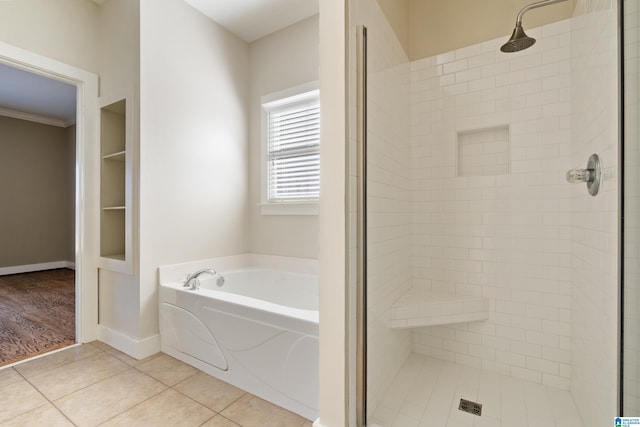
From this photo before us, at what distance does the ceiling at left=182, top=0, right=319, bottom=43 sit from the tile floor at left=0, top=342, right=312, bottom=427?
297 centimetres

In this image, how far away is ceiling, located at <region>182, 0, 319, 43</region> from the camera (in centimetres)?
257

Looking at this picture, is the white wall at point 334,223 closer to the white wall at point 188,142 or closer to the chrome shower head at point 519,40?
the chrome shower head at point 519,40

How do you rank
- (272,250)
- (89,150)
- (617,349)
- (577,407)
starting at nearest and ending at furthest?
(617,349), (577,407), (89,150), (272,250)

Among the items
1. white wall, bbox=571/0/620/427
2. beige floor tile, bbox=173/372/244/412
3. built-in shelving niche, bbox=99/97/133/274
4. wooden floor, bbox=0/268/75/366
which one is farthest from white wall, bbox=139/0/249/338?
white wall, bbox=571/0/620/427

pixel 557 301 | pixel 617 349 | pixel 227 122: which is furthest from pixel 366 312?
pixel 227 122

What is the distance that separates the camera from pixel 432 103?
2143mm

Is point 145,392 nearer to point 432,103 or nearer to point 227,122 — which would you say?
point 227,122

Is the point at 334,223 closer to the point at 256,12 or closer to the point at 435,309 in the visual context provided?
the point at 435,309

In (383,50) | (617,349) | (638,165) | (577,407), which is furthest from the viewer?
(383,50)

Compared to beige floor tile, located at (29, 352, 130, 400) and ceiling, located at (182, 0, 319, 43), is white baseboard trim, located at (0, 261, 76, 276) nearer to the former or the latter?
beige floor tile, located at (29, 352, 130, 400)

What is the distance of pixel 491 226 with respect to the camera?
1.94 m

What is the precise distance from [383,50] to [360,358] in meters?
1.66

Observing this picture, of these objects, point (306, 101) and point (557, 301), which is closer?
point (557, 301)

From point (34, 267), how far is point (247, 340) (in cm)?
A: 577
